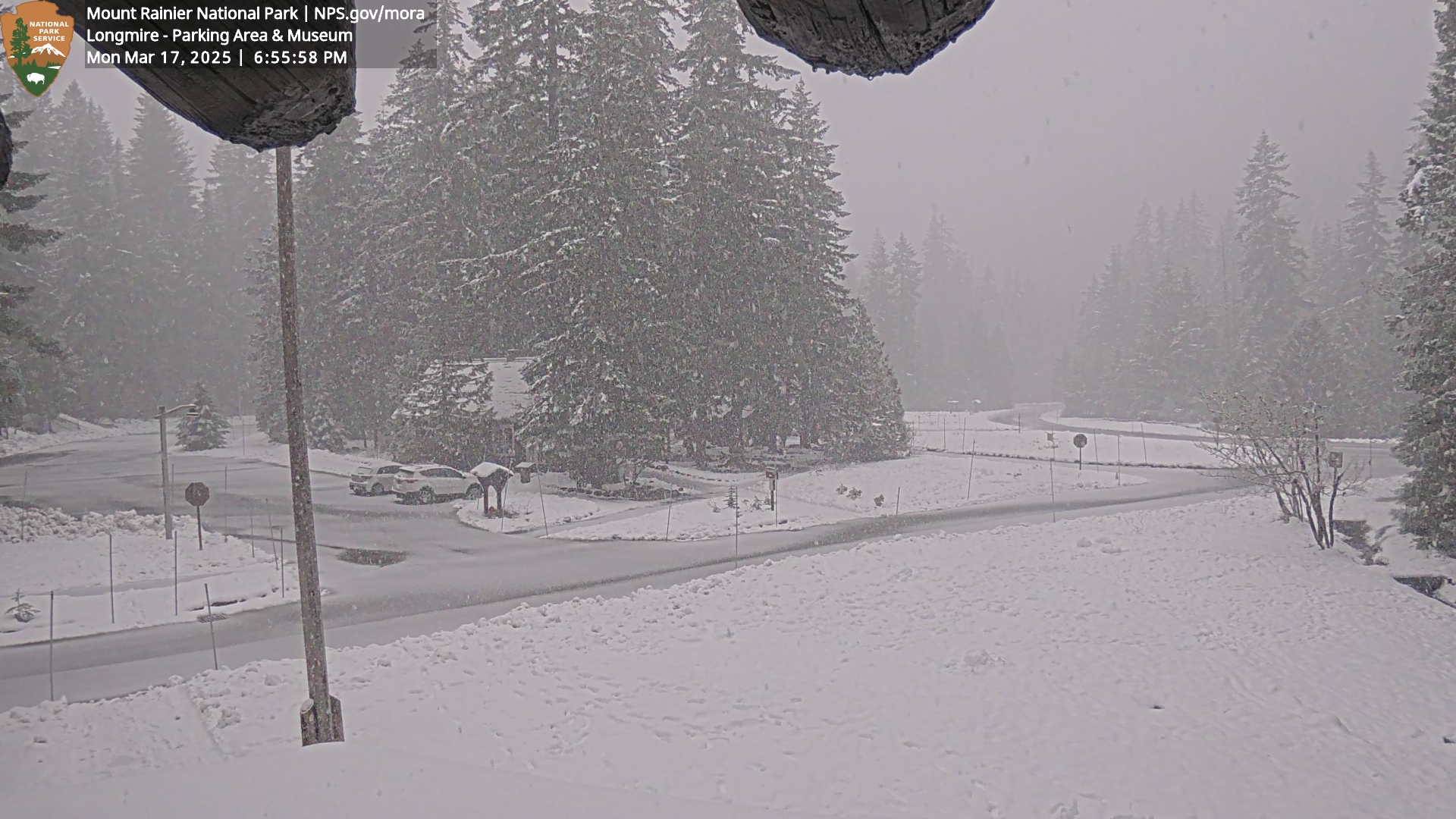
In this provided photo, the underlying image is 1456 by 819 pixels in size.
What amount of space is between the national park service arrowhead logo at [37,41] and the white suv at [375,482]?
1020 inches

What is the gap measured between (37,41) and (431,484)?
26202 millimetres

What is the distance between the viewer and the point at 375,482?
29.0 m

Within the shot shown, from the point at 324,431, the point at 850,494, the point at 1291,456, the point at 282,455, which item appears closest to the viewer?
the point at 1291,456

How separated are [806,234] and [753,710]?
2675 centimetres

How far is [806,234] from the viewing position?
33.4 m

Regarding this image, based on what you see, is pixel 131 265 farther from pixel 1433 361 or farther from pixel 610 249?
pixel 1433 361

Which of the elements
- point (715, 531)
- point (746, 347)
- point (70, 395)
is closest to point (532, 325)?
point (746, 347)

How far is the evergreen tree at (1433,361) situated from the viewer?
1541 centimetres

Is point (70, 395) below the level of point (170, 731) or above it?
above

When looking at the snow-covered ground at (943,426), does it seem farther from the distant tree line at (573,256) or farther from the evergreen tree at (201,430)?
the evergreen tree at (201,430)

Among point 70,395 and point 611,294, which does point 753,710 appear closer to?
point 611,294

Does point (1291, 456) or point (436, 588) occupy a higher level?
point (1291, 456)

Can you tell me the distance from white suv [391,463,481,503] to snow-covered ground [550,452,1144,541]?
7.81 meters

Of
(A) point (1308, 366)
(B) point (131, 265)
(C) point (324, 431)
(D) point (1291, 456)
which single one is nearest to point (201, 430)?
(C) point (324, 431)
